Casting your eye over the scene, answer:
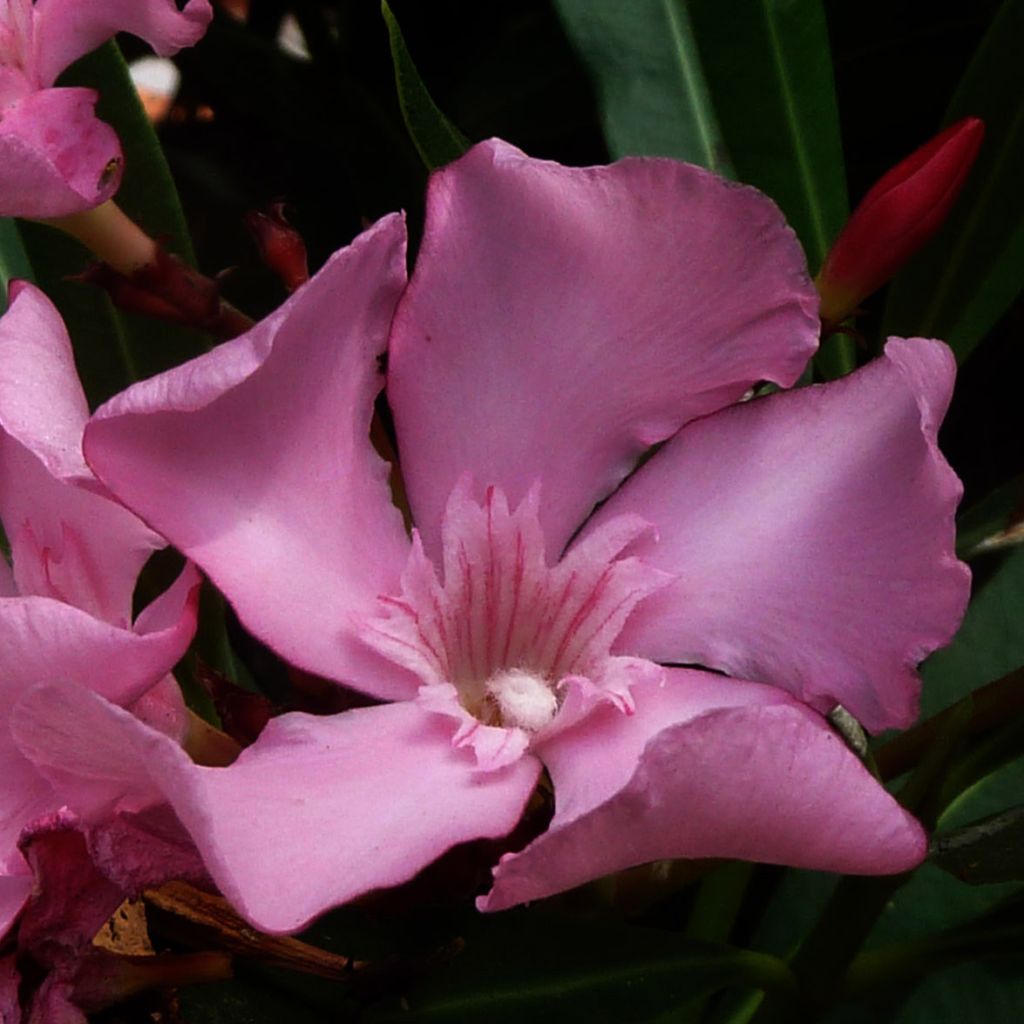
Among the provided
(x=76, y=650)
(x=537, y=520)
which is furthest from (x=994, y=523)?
(x=76, y=650)

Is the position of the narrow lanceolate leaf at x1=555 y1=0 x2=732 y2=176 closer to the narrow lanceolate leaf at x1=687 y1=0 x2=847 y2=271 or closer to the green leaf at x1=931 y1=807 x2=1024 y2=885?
the narrow lanceolate leaf at x1=687 y1=0 x2=847 y2=271

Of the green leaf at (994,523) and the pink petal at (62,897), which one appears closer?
the pink petal at (62,897)

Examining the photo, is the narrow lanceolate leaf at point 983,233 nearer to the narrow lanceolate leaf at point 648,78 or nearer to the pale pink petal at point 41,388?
the narrow lanceolate leaf at point 648,78

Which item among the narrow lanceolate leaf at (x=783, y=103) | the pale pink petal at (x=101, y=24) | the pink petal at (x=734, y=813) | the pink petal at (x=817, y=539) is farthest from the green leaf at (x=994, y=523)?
the pale pink petal at (x=101, y=24)

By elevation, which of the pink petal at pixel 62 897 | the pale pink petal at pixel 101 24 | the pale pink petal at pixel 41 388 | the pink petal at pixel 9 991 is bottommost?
the pink petal at pixel 9 991

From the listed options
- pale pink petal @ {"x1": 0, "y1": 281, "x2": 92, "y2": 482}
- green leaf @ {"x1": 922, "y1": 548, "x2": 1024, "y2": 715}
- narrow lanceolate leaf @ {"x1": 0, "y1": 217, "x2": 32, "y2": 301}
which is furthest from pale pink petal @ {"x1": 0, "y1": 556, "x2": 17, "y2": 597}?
green leaf @ {"x1": 922, "y1": 548, "x2": 1024, "y2": 715}

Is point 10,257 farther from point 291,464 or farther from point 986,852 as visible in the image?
point 986,852

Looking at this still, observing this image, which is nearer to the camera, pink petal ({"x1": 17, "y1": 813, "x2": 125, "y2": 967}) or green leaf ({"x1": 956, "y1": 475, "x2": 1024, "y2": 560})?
pink petal ({"x1": 17, "y1": 813, "x2": 125, "y2": 967})
